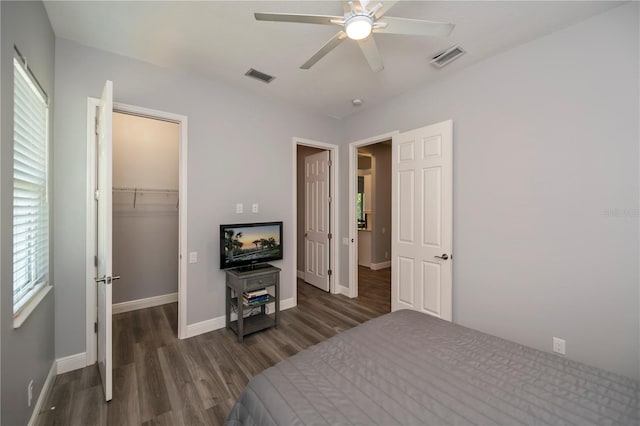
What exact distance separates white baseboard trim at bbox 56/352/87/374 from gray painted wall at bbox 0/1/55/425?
0.39 metres

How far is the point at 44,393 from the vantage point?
74.2 inches

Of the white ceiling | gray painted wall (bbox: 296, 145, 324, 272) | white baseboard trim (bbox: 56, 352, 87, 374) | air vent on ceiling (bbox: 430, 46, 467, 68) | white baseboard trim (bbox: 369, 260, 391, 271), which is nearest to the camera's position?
the white ceiling

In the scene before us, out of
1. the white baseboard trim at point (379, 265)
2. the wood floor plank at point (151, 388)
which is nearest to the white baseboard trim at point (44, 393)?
the wood floor plank at point (151, 388)

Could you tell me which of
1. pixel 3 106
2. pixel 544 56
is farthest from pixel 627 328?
pixel 3 106

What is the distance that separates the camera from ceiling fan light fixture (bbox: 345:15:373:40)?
1519 millimetres

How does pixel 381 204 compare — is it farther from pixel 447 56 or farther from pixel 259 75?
pixel 259 75

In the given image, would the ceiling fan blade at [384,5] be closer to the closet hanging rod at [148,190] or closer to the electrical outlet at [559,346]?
the electrical outlet at [559,346]

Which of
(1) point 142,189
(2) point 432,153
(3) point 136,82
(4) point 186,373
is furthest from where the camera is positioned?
(1) point 142,189

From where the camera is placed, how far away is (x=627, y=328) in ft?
6.04

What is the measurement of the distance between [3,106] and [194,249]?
187 cm

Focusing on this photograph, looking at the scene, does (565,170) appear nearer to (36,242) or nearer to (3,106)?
(3,106)

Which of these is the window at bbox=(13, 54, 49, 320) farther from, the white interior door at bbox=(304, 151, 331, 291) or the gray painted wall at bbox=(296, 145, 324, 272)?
the gray painted wall at bbox=(296, 145, 324, 272)

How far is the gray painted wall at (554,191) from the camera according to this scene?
185 centimetres

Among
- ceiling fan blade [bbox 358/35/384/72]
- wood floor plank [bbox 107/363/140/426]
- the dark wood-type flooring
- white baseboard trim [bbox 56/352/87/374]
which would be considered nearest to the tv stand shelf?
the dark wood-type flooring
